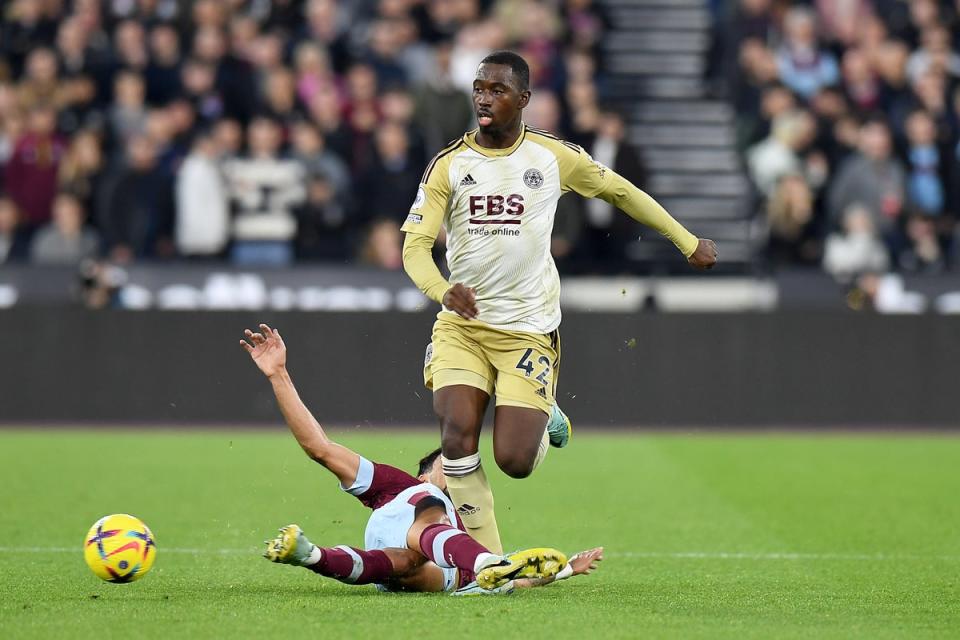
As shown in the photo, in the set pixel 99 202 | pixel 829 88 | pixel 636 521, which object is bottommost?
pixel 636 521

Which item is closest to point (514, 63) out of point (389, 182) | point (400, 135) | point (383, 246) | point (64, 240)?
point (383, 246)

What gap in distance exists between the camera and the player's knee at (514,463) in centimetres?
802

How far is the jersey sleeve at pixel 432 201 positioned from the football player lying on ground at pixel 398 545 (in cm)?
88

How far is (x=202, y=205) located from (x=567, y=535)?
7854 millimetres

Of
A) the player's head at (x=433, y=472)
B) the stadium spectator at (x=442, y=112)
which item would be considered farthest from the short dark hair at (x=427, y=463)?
the stadium spectator at (x=442, y=112)

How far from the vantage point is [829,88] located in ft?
63.0

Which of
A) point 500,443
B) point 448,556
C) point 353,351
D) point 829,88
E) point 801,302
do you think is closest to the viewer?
point 448,556

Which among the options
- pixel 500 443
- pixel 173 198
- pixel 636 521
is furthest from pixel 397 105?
pixel 500 443

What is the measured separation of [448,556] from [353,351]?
880 cm

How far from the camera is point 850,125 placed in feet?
61.3

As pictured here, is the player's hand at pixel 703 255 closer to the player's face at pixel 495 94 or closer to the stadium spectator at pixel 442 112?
the player's face at pixel 495 94

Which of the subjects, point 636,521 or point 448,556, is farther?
point 636,521

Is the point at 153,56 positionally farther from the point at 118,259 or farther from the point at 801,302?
the point at 801,302

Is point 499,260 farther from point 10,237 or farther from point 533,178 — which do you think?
point 10,237
